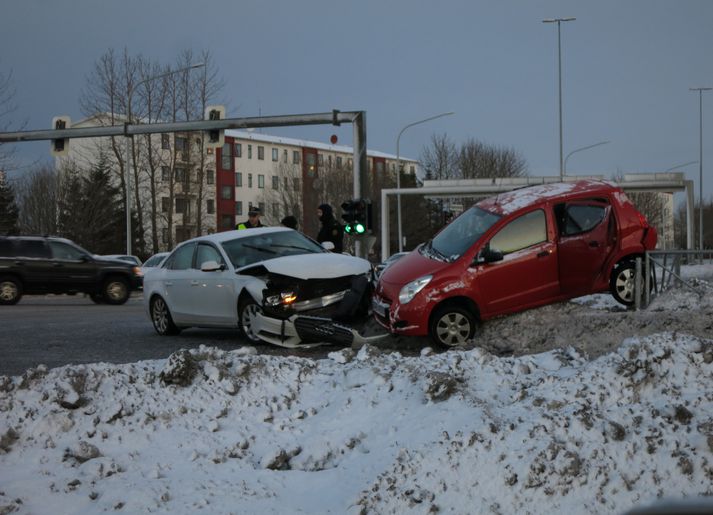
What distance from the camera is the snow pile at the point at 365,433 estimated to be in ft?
15.0

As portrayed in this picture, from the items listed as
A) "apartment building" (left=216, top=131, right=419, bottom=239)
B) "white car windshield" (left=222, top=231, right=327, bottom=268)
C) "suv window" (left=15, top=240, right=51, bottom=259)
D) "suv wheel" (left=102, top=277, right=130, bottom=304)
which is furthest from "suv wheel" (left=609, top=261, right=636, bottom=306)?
"apartment building" (left=216, top=131, right=419, bottom=239)

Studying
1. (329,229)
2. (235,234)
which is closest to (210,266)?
(235,234)

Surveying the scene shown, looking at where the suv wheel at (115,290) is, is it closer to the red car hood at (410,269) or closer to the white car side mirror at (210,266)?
the white car side mirror at (210,266)

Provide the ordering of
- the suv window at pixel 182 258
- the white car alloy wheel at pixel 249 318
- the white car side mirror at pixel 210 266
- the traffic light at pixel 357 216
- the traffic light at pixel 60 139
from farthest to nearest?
1. the traffic light at pixel 60 139
2. the traffic light at pixel 357 216
3. the suv window at pixel 182 258
4. the white car side mirror at pixel 210 266
5. the white car alloy wheel at pixel 249 318

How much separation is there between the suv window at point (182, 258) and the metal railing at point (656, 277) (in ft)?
20.7

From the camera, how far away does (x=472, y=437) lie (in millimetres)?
4906

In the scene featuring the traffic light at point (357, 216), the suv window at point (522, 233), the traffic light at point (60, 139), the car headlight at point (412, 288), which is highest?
the traffic light at point (60, 139)

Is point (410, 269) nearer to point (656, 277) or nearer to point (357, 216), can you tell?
point (656, 277)

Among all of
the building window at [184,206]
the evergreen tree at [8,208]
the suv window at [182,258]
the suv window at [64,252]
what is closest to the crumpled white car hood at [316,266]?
the suv window at [182,258]

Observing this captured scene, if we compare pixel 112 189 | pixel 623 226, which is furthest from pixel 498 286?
pixel 112 189

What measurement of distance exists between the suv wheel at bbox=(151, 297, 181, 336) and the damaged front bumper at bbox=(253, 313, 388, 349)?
9.79 feet

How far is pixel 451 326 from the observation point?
10.4m

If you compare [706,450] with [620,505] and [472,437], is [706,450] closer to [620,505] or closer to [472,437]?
[620,505]

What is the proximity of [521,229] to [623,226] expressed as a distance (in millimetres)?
1542
